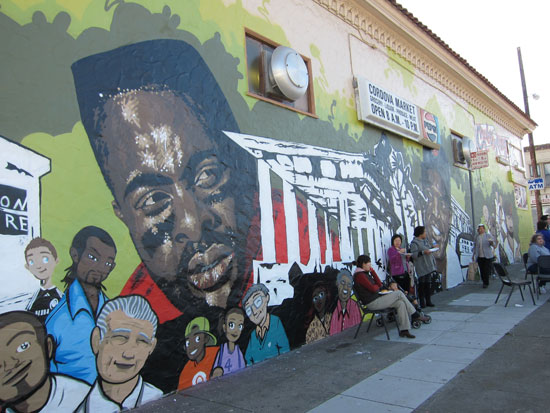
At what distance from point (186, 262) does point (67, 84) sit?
2163 mm

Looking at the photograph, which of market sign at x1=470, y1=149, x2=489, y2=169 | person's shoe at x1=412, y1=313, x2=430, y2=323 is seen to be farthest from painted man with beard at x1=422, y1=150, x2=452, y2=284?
person's shoe at x1=412, y1=313, x2=430, y2=323

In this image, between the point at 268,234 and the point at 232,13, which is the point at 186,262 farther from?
the point at 232,13

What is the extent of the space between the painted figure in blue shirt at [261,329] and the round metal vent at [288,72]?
2.98 metres

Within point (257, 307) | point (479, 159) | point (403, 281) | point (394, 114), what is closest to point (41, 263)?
point (257, 307)

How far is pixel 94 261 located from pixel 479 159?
12089mm

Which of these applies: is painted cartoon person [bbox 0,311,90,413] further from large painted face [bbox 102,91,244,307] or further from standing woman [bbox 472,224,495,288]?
standing woman [bbox 472,224,495,288]

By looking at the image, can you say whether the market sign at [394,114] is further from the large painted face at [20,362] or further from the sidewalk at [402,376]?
the large painted face at [20,362]

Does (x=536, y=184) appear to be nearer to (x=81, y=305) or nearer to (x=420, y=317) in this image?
(x=420, y=317)

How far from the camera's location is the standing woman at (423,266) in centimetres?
832

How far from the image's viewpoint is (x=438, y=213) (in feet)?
36.1

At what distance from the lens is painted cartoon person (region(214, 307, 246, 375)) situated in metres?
4.76

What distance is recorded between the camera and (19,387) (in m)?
3.13

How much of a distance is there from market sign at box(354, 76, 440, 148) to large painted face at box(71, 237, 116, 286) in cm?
570

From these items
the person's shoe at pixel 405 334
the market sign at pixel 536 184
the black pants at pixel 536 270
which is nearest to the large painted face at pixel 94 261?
the person's shoe at pixel 405 334
